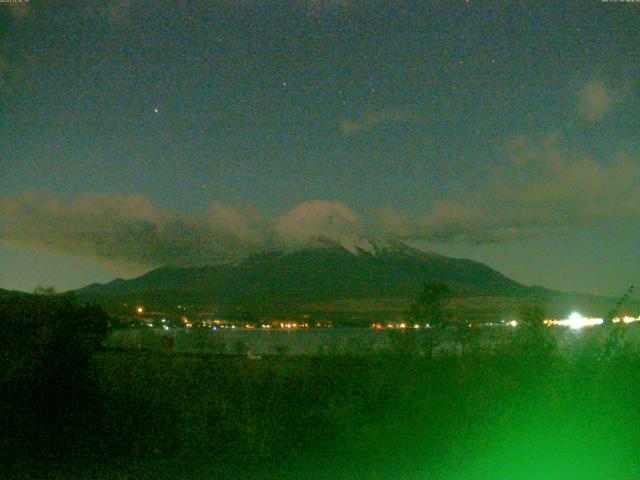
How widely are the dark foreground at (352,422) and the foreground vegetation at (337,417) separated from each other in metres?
0.03

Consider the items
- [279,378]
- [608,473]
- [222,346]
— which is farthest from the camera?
[222,346]

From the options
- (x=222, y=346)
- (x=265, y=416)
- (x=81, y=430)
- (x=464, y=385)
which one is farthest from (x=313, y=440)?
(x=222, y=346)

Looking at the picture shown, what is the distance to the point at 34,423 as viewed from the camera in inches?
520

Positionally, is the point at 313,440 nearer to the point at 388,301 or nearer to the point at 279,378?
the point at 279,378

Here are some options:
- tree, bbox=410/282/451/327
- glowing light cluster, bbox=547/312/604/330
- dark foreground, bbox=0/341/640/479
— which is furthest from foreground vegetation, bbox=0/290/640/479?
tree, bbox=410/282/451/327

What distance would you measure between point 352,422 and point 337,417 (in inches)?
9.5

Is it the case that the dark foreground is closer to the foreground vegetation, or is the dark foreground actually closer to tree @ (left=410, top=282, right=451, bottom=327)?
the foreground vegetation

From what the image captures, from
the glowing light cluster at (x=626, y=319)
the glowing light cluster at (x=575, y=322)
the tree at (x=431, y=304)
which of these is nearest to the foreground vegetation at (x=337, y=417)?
the glowing light cluster at (x=626, y=319)

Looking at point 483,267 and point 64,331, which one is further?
point 483,267

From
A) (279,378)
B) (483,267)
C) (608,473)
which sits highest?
(483,267)

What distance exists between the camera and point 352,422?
1260 centimetres

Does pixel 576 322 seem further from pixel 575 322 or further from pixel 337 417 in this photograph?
pixel 337 417

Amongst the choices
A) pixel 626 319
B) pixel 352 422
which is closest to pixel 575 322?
pixel 626 319

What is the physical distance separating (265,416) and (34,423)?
3711 millimetres
